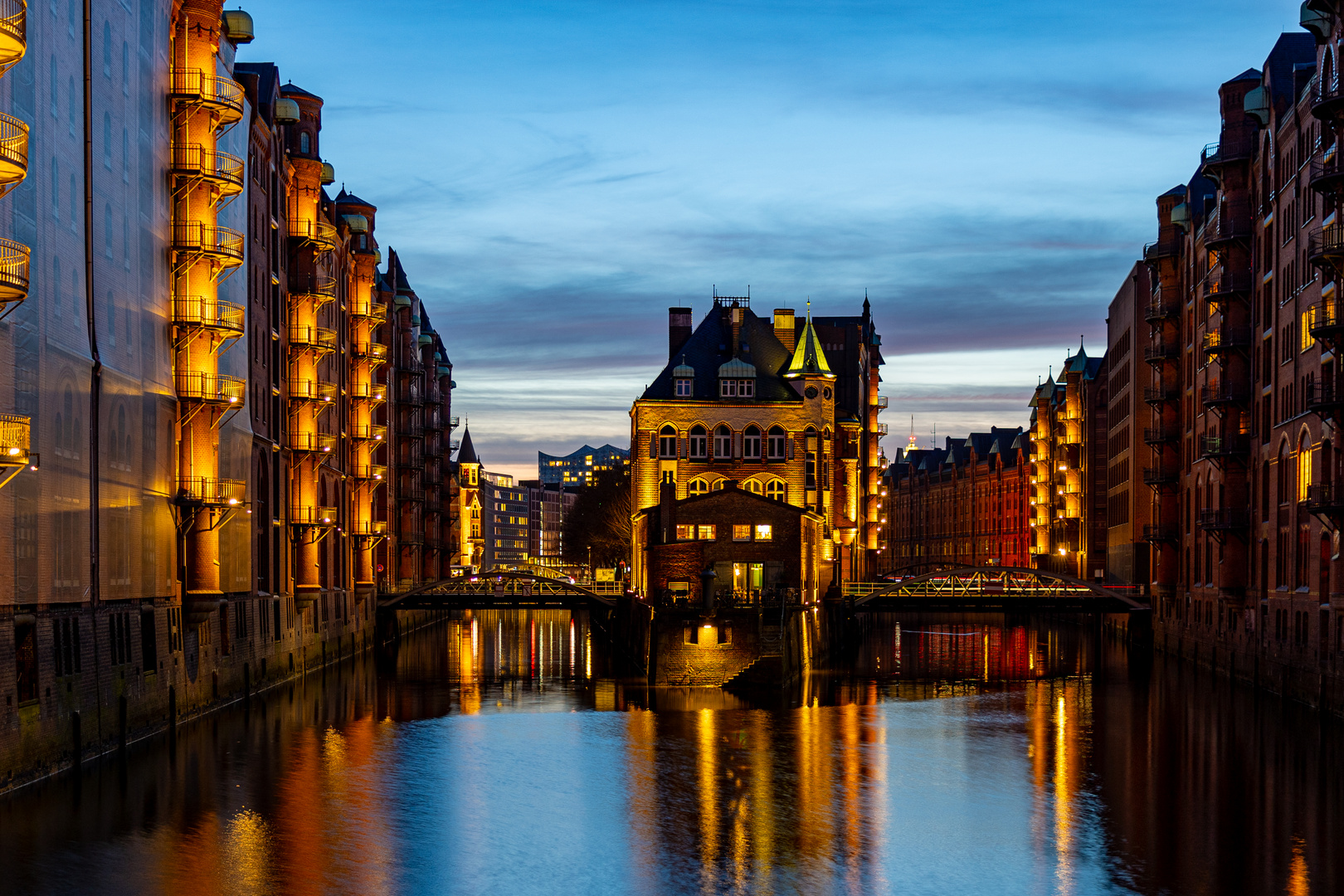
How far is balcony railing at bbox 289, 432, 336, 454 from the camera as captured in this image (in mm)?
77500

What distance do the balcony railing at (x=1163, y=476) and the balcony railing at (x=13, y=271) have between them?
68093mm

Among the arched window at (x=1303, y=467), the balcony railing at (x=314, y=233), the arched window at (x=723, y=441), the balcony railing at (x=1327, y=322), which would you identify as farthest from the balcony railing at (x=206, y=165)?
the arched window at (x=723, y=441)

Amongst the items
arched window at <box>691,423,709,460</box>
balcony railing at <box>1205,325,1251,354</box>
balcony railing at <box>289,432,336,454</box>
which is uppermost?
balcony railing at <box>1205,325,1251,354</box>

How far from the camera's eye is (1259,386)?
72250mm

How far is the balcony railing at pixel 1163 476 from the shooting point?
92.5m

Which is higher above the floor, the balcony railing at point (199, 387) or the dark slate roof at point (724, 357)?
the dark slate roof at point (724, 357)

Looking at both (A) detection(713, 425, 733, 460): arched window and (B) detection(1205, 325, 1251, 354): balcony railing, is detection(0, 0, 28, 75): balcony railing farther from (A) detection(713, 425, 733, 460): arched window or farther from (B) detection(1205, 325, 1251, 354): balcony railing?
(A) detection(713, 425, 733, 460): arched window

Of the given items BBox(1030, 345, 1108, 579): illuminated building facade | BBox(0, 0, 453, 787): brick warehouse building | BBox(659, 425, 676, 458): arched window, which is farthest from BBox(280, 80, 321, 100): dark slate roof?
BBox(1030, 345, 1108, 579): illuminated building facade

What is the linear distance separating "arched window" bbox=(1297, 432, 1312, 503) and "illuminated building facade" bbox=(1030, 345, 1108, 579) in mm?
78335

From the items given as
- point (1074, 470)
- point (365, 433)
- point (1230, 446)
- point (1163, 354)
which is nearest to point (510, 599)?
point (365, 433)

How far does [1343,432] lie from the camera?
5588cm

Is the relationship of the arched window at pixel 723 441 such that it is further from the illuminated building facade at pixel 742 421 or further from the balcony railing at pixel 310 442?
the balcony railing at pixel 310 442

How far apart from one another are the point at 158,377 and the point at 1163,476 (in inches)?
2329

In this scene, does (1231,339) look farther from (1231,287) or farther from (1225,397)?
(1225,397)
